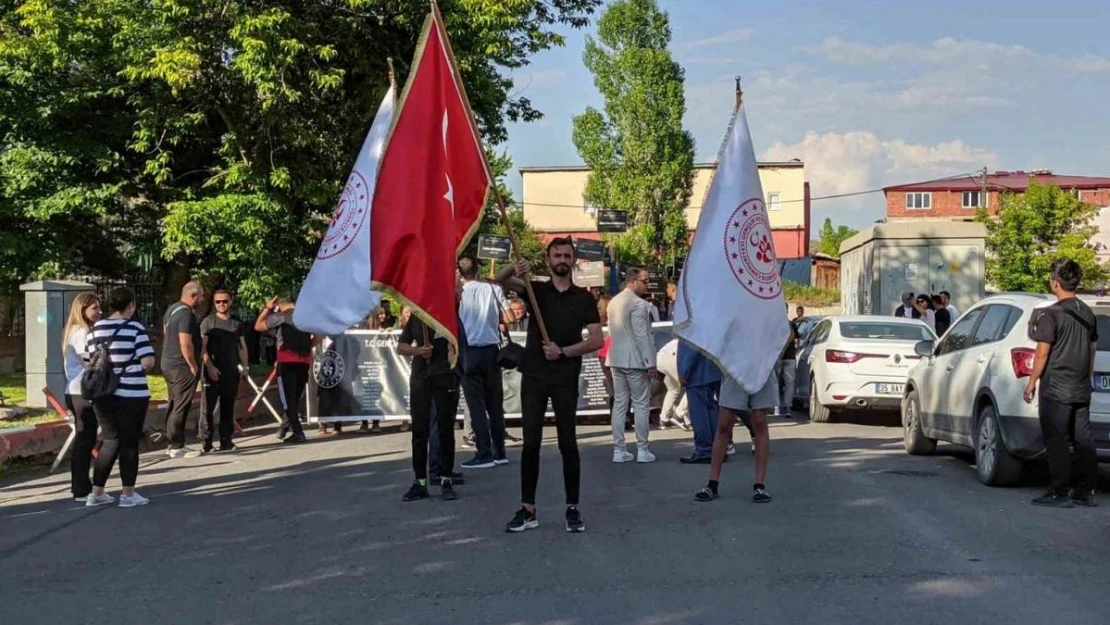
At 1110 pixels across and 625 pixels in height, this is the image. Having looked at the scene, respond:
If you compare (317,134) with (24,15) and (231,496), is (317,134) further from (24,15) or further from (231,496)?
(231,496)

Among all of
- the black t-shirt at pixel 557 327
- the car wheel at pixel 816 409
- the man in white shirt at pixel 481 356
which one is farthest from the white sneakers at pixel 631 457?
the car wheel at pixel 816 409

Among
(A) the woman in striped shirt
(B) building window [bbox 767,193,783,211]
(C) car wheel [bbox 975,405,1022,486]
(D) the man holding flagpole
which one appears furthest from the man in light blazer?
(B) building window [bbox 767,193,783,211]

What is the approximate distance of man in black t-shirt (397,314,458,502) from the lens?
927 cm

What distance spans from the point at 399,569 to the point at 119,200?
17.5m

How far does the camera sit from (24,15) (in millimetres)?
18906

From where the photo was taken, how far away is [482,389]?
37.0 ft

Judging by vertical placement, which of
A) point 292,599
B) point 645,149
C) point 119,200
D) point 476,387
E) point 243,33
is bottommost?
point 292,599

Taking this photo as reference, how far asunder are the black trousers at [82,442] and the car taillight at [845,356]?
937cm

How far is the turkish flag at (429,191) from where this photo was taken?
7.68 meters

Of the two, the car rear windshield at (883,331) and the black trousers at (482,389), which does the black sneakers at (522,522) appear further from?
the car rear windshield at (883,331)

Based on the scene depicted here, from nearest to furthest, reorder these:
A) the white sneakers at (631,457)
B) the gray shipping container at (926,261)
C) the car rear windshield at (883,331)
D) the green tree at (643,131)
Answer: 1. the white sneakers at (631,457)
2. the car rear windshield at (883,331)
3. the gray shipping container at (926,261)
4. the green tree at (643,131)

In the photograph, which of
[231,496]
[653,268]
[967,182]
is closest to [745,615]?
[231,496]

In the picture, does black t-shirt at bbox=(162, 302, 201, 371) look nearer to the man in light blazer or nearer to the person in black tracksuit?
the person in black tracksuit

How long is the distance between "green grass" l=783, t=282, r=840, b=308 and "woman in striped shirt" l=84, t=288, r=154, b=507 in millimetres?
53957
